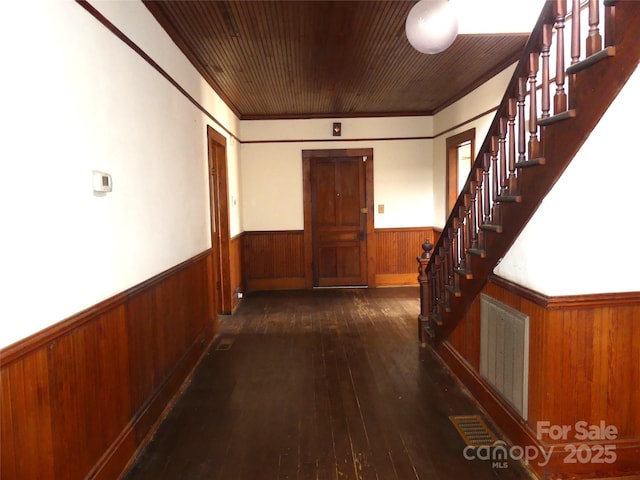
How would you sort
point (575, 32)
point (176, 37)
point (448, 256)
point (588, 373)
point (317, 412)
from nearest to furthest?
point (575, 32) → point (588, 373) → point (317, 412) → point (176, 37) → point (448, 256)

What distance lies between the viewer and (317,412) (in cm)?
304

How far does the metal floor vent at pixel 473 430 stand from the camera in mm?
2633

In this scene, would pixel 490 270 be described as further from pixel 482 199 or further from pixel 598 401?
pixel 598 401

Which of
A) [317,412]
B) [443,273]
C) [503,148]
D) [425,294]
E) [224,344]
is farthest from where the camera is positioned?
[224,344]

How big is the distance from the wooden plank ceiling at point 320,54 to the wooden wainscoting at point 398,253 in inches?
79.0

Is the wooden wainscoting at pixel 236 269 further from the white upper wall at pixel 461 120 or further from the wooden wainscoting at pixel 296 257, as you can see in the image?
the white upper wall at pixel 461 120

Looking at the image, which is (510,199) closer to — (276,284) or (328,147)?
(328,147)

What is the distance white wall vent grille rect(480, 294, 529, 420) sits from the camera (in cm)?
247

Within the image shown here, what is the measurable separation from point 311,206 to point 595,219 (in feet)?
17.2

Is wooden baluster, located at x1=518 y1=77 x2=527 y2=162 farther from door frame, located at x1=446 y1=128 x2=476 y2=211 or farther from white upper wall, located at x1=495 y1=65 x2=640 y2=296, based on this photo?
door frame, located at x1=446 y1=128 x2=476 y2=211

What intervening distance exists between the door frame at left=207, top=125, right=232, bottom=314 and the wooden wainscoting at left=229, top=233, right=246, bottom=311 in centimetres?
13

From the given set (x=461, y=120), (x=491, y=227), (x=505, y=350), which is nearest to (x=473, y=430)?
(x=505, y=350)

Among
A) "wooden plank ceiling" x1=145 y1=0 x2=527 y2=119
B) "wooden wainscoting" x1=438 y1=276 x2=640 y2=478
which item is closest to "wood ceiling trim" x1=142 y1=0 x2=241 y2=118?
"wooden plank ceiling" x1=145 y1=0 x2=527 y2=119

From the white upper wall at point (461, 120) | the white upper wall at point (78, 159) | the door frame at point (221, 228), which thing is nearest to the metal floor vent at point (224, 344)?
the door frame at point (221, 228)
